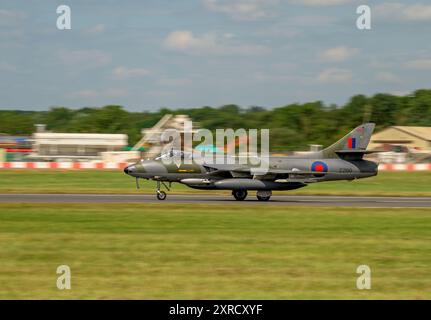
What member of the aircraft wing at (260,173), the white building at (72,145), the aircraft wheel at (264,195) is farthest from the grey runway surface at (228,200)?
the white building at (72,145)

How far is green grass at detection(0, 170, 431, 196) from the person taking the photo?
1419 inches

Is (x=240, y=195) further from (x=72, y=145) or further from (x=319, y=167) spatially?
(x=72, y=145)

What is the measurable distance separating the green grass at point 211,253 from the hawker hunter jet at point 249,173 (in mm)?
4795

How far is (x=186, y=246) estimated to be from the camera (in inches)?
656

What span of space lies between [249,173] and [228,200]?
5.19 feet

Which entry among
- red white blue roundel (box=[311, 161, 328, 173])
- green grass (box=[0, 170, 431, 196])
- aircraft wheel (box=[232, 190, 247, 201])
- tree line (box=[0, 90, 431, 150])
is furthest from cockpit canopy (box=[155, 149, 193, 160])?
tree line (box=[0, 90, 431, 150])

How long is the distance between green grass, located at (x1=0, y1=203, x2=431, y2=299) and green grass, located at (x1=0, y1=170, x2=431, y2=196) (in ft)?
38.3

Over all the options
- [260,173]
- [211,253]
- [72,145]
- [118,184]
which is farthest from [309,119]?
[211,253]

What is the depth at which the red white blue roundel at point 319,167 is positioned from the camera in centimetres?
3064

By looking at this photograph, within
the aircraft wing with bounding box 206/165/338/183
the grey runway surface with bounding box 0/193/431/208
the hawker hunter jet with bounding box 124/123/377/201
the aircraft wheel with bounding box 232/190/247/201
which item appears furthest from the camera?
the aircraft wheel with bounding box 232/190/247/201

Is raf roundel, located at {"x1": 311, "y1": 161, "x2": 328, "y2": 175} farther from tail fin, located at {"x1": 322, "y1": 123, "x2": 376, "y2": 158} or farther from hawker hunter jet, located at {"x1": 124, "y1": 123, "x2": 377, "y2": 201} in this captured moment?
tail fin, located at {"x1": 322, "y1": 123, "x2": 376, "y2": 158}

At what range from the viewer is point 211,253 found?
15828 mm

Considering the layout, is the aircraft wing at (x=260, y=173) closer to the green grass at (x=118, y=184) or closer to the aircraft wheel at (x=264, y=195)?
the aircraft wheel at (x=264, y=195)
